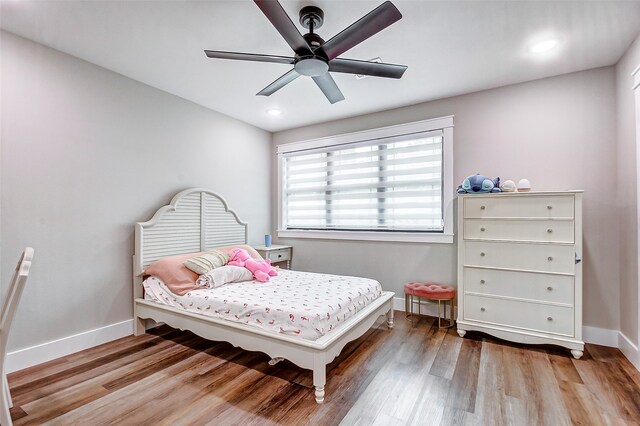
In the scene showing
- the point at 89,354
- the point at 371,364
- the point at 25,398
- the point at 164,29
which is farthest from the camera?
the point at 89,354

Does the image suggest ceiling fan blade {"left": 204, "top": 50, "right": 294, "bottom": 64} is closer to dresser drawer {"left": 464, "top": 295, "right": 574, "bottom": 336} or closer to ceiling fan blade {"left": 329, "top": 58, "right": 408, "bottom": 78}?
ceiling fan blade {"left": 329, "top": 58, "right": 408, "bottom": 78}

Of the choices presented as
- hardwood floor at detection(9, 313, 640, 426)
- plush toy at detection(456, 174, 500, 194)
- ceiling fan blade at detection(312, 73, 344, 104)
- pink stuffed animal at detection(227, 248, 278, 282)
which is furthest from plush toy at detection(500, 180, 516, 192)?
pink stuffed animal at detection(227, 248, 278, 282)

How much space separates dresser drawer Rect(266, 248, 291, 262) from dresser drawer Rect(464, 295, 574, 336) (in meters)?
2.51

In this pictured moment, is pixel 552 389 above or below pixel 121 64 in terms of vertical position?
below

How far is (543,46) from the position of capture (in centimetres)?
249

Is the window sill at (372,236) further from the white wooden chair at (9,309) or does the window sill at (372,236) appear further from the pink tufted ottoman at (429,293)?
the white wooden chair at (9,309)

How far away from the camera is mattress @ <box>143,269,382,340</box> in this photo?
2.18 metres

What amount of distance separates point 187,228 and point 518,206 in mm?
3484

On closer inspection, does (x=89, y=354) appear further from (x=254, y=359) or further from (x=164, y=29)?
(x=164, y=29)

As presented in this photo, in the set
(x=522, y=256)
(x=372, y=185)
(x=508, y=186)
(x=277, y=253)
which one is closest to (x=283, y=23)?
(x=508, y=186)

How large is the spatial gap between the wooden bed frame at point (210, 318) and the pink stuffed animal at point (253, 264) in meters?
0.56

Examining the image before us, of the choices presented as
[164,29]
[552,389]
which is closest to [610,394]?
[552,389]

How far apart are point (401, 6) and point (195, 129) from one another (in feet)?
8.94

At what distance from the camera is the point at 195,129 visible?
3734 mm
